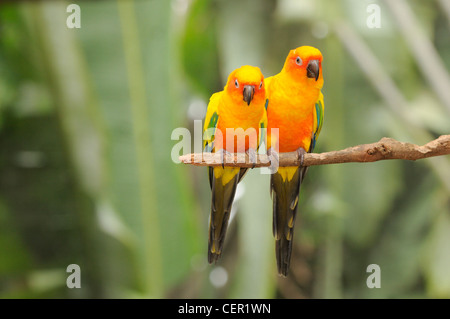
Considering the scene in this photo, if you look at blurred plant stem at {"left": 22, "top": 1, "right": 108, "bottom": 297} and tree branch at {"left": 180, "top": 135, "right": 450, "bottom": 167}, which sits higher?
blurred plant stem at {"left": 22, "top": 1, "right": 108, "bottom": 297}

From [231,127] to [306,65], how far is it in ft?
0.34

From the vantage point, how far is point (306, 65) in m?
0.43

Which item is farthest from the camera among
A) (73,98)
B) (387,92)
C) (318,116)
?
(387,92)

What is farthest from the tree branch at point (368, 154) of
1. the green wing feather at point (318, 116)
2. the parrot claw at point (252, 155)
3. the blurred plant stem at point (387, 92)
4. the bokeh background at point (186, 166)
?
the blurred plant stem at point (387, 92)

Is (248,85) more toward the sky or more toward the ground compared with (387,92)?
more toward the ground

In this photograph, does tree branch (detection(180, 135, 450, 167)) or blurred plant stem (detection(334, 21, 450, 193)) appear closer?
tree branch (detection(180, 135, 450, 167))

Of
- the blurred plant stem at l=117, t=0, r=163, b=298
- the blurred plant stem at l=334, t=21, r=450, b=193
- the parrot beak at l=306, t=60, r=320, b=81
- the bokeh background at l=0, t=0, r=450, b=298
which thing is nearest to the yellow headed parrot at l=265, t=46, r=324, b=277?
the parrot beak at l=306, t=60, r=320, b=81

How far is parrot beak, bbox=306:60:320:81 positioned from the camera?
42cm

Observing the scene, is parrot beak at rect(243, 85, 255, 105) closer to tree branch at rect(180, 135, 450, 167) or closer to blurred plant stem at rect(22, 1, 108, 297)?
tree branch at rect(180, 135, 450, 167)

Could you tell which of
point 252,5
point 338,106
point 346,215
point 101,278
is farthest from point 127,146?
point 346,215

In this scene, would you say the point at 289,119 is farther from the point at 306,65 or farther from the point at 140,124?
the point at 140,124

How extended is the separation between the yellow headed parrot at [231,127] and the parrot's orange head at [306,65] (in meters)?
0.05

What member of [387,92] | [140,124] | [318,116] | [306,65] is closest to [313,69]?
[306,65]

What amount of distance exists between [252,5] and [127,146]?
683 mm
